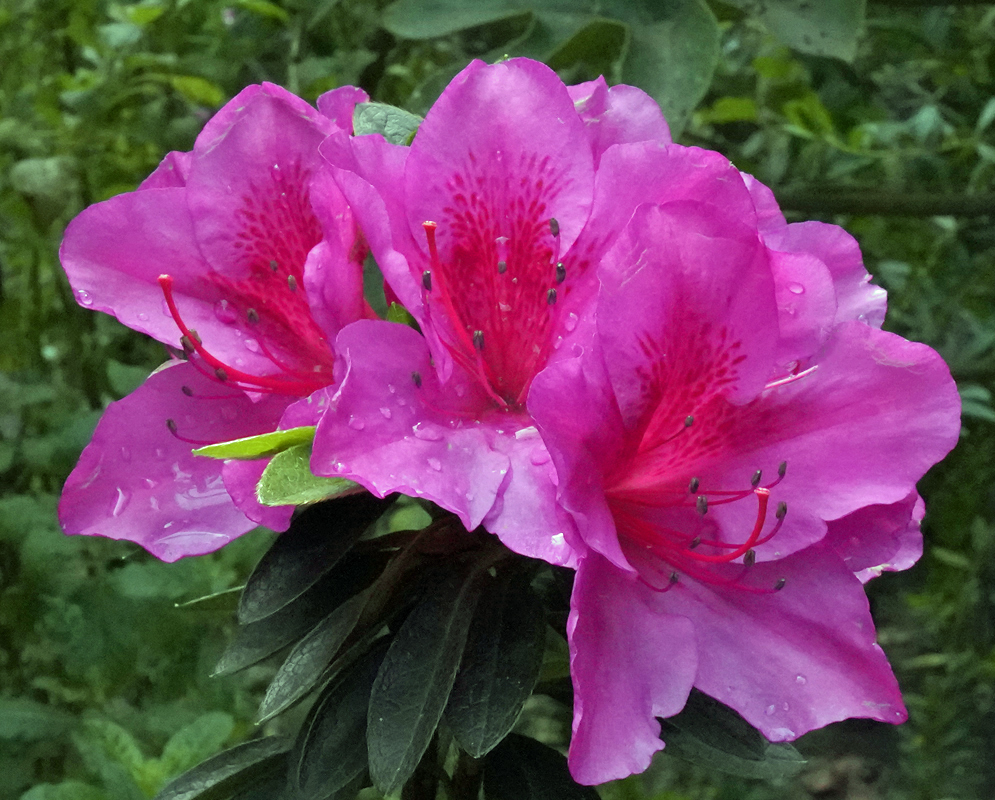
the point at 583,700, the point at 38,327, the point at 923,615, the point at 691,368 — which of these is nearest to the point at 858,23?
the point at 691,368

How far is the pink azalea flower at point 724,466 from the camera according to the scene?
47cm

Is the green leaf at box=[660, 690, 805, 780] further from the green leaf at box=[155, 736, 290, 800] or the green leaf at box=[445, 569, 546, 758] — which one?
the green leaf at box=[155, 736, 290, 800]

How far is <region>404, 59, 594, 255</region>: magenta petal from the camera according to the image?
1.76ft

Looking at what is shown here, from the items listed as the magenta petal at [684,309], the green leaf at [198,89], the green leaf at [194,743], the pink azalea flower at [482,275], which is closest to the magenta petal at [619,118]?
the pink azalea flower at [482,275]

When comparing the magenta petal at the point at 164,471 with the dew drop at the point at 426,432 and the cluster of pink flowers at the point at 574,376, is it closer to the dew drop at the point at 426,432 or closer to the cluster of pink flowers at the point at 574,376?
the cluster of pink flowers at the point at 574,376

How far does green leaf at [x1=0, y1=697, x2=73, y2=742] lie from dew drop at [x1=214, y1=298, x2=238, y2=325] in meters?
0.94

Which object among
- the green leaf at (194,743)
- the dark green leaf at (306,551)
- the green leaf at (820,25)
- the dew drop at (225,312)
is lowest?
the green leaf at (194,743)

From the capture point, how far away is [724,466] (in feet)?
1.76

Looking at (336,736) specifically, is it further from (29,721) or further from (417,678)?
(29,721)

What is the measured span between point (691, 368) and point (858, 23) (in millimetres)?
676

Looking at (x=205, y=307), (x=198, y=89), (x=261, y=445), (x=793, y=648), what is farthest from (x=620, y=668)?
(x=198, y=89)

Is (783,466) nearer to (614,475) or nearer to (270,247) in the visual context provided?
(614,475)

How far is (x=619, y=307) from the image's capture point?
1.55ft

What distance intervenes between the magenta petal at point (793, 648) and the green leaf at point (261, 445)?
194 millimetres
